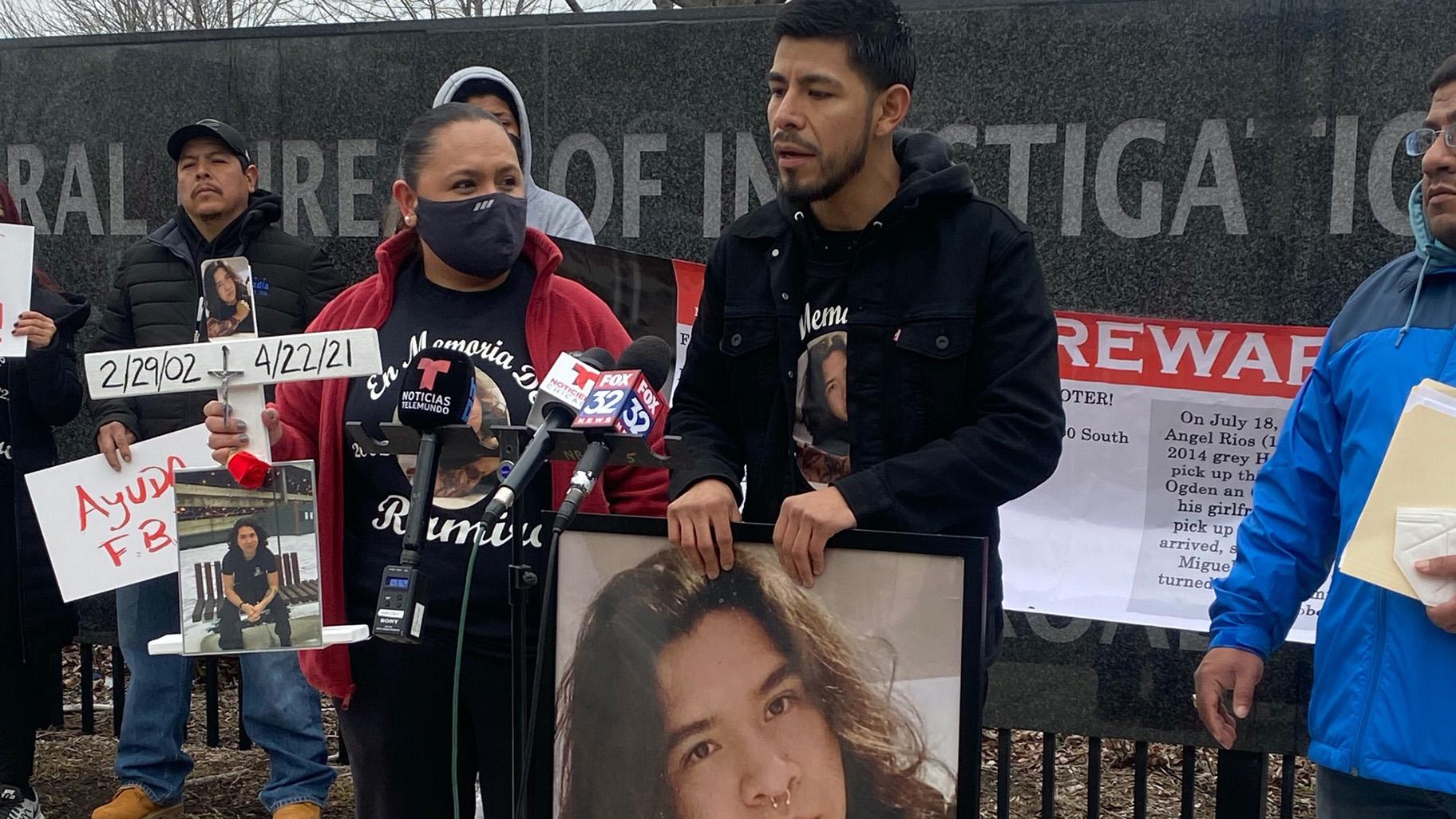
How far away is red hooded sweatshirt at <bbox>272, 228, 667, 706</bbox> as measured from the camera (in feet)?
9.32

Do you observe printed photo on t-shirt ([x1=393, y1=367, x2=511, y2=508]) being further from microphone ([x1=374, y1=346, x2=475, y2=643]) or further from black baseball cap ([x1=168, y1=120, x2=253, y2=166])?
black baseball cap ([x1=168, y1=120, x2=253, y2=166])

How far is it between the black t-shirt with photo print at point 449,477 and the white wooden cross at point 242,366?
8.9 inches

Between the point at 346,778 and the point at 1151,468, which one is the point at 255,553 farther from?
the point at 346,778

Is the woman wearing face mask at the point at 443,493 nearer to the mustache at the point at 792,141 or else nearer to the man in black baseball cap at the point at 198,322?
the mustache at the point at 792,141

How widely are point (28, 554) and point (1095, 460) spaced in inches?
142

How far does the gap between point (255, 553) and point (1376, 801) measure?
1.99 m

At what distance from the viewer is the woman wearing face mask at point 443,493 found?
278 centimetres

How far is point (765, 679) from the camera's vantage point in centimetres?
229

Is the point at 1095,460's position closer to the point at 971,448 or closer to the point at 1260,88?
the point at 1260,88

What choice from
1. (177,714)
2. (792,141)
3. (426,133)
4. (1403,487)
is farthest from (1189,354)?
(177,714)

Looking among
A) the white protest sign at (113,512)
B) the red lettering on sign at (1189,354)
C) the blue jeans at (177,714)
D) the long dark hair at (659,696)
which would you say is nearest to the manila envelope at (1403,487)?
the long dark hair at (659,696)

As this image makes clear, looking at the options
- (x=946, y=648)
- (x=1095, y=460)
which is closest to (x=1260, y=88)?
(x=1095, y=460)

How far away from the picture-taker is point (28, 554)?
492 cm

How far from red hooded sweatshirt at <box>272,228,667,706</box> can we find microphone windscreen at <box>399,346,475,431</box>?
0.52 metres
